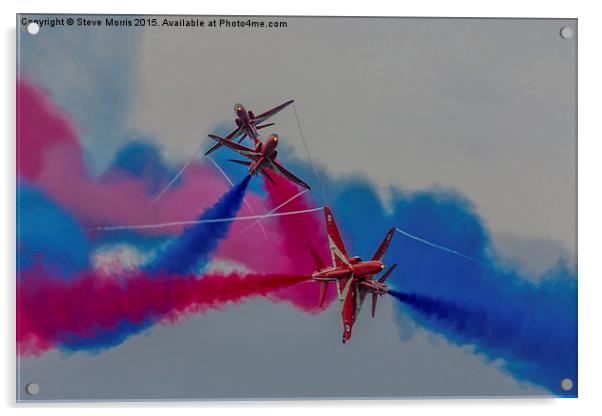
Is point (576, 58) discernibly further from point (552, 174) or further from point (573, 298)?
point (573, 298)

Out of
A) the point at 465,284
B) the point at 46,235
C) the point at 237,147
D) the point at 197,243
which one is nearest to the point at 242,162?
the point at 237,147

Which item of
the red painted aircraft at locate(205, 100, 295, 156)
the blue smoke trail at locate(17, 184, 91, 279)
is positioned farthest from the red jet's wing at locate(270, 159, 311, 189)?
the blue smoke trail at locate(17, 184, 91, 279)

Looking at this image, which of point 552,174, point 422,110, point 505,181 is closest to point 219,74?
point 422,110

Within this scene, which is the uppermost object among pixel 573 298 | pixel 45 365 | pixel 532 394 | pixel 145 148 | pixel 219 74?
pixel 219 74

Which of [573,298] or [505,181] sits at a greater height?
[505,181]

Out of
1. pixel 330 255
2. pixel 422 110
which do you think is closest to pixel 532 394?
pixel 330 255

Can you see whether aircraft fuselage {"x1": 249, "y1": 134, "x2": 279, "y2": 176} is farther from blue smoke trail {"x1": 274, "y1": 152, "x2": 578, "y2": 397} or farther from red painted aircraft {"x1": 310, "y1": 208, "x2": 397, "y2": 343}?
red painted aircraft {"x1": 310, "y1": 208, "x2": 397, "y2": 343}
